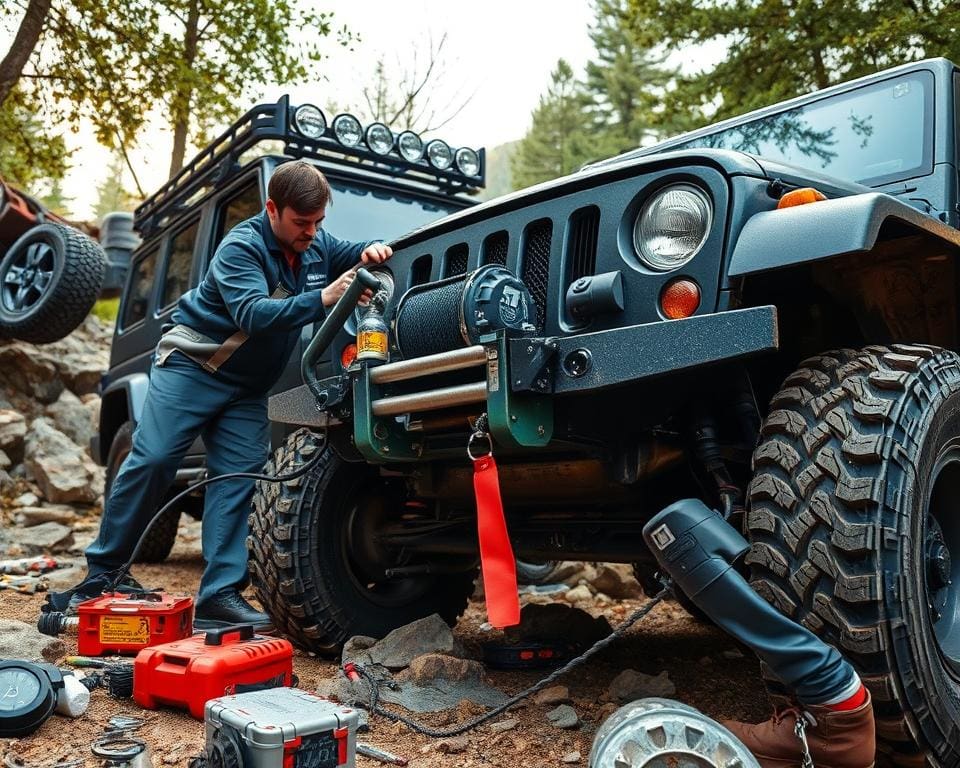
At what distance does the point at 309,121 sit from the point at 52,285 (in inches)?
137

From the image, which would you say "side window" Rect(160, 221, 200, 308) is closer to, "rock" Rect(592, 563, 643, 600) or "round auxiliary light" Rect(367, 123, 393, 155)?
"round auxiliary light" Rect(367, 123, 393, 155)

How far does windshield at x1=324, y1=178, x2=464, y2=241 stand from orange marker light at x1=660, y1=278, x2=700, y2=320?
105 inches

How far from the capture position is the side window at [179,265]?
548cm

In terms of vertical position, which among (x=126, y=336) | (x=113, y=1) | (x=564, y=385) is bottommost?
(x=564, y=385)

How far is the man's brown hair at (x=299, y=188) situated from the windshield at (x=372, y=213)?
122 centimetres

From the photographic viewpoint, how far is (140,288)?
641 cm

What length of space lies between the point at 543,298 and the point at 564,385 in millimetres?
388

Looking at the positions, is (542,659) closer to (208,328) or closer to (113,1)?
Answer: (208,328)

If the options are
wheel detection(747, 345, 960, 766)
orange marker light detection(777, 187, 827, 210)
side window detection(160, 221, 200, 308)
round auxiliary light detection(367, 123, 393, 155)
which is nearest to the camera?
wheel detection(747, 345, 960, 766)

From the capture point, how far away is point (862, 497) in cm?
190

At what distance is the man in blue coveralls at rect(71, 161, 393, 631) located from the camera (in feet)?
11.0

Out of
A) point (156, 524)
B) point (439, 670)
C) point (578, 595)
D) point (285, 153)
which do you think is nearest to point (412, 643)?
point (439, 670)

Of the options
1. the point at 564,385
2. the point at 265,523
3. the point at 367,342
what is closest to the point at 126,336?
the point at 265,523

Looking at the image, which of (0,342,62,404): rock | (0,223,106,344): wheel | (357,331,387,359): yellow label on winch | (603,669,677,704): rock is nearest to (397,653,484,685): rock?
(603,669,677,704): rock
